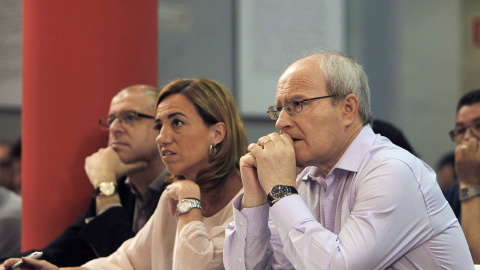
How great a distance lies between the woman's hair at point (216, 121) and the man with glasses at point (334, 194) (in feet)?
1.58

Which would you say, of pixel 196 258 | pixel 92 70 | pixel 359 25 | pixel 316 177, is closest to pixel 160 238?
pixel 196 258

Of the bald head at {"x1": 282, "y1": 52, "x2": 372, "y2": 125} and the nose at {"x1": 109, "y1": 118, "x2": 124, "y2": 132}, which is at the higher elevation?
the bald head at {"x1": 282, "y1": 52, "x2": 372, "y2": 125}

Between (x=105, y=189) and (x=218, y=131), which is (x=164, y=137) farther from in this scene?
(x=105, y=189)

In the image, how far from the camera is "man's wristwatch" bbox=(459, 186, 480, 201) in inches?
112

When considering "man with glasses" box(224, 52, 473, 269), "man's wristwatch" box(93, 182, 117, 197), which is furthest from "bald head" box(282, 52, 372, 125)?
"man's wristwatch" box(93, 182, 117, 197)

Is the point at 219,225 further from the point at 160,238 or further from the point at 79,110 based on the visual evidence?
the point at 79,110

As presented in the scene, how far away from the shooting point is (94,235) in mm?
2775

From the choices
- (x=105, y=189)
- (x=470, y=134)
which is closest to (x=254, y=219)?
(x=105, y=189)

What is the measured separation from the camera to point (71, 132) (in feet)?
10.2

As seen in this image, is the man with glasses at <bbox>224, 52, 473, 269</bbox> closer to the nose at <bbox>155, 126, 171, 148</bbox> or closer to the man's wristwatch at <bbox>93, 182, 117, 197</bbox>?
the nose at <bbox>155, 126, 171, 148</bbox>

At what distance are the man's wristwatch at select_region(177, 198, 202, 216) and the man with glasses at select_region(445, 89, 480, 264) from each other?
1.24m

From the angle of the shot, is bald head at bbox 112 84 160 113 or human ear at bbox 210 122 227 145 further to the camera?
bald head at bbox 112 84 160 113

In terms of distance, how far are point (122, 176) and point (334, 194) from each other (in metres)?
1.62

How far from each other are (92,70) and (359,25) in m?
2.16
